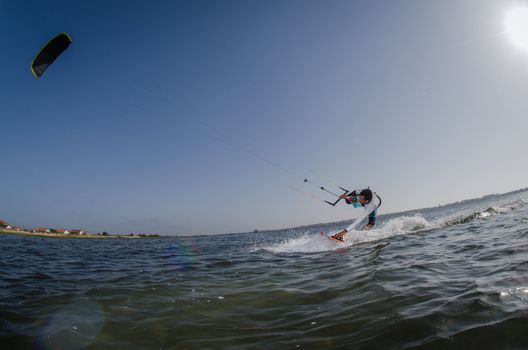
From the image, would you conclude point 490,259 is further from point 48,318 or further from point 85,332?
point 48,318

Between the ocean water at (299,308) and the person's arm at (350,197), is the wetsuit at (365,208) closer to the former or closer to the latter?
the person's arm at (350,197)

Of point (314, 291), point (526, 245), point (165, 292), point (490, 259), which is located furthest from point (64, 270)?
point (526, 245)

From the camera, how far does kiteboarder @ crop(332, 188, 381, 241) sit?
56.8ft

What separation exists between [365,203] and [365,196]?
1.37 ft

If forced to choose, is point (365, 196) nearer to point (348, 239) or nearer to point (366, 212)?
point (366, 212)

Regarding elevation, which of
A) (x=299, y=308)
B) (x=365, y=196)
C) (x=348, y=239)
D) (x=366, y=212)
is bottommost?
(x=299, y=308)

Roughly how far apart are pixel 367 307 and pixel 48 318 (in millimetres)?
5766

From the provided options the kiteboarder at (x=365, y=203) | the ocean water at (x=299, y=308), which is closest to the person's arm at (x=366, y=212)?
the kiteboarder at (x=365, y=203)

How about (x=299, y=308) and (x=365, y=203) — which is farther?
(x=365, y=203)

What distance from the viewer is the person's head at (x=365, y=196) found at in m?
17.3

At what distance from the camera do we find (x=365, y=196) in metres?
17.4

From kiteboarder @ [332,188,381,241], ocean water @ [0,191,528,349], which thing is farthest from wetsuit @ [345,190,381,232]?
ocean water @ [0,191,528,349]

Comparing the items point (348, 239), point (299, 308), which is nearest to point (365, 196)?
point (348, 239)

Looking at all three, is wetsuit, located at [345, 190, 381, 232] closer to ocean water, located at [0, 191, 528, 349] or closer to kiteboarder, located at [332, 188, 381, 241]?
kiteboarder, located at [332, 188, 381, 241]
